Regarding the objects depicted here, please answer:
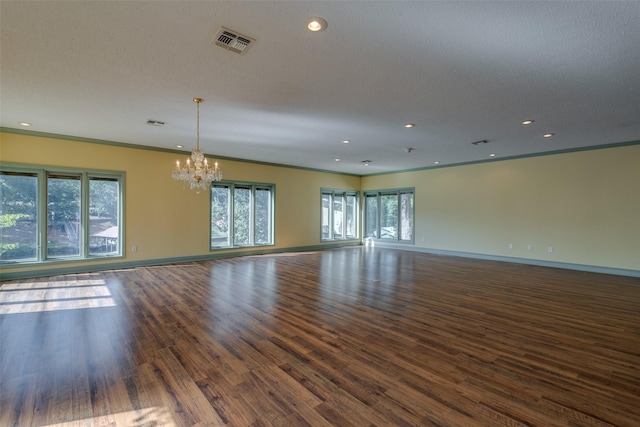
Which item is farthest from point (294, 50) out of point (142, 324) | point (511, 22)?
point (142, 324)

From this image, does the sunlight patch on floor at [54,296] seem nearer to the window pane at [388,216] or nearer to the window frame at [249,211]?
the window frame at [249,211]

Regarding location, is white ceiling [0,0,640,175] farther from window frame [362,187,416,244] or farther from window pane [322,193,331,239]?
window pane [322,193,331,239]

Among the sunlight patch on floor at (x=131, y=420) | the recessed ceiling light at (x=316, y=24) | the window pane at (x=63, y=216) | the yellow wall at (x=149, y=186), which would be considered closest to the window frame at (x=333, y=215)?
the yellow wall at (x=149, y=186)

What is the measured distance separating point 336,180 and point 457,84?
7.72 m

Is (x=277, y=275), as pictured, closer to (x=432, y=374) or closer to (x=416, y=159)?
(x=432, y=374)

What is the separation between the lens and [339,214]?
11477 mm

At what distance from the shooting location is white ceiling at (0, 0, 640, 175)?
7.49 feet

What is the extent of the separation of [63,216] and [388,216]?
9.35 metres

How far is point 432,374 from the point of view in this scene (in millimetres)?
2424

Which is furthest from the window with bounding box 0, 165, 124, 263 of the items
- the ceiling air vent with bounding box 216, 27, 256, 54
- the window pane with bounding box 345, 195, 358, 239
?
the window pane with bounding box 345, 195, 358, 239

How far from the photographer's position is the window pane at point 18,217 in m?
5.58

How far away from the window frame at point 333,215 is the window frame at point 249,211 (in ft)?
6.73

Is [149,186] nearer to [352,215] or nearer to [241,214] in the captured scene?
[241,214]

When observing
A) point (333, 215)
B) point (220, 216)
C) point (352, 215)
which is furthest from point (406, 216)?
point (220, 216)
